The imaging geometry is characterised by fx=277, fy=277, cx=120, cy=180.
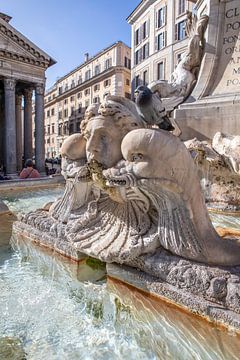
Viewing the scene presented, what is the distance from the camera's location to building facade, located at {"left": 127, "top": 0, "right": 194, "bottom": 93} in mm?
27578

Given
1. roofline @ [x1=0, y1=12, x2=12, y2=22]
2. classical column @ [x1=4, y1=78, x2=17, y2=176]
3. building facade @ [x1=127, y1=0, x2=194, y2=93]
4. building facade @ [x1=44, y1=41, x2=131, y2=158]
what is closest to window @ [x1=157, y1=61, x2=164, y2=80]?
building facade @ [x1=127, y1=0, x2=194, y2=93]

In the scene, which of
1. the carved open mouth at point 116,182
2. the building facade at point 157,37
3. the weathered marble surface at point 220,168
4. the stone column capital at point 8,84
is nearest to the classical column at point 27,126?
the stone column capital at point 8,84

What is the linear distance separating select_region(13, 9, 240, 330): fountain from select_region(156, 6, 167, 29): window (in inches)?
1265

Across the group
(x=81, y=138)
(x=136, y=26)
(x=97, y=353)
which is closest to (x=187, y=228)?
(x=97, y=353)

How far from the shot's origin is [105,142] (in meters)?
1.96

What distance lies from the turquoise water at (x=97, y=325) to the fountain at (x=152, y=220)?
0.33ft

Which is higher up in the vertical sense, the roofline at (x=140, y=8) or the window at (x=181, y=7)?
the roofline at (x=140, y=8)

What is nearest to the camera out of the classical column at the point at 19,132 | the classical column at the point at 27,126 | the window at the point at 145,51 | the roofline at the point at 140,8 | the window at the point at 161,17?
the classical column at the point at 27,126

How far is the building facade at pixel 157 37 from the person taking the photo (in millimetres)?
27578

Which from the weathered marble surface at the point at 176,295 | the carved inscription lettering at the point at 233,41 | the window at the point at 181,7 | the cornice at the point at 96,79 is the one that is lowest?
the weathered marble surface at the point at 176,295

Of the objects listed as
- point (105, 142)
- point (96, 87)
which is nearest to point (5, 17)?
point (96, 87)

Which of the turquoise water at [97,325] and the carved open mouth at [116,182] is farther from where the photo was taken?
the carved open mouth at [116,182]

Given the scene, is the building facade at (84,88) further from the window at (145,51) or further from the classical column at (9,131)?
the classical column at (9,131)

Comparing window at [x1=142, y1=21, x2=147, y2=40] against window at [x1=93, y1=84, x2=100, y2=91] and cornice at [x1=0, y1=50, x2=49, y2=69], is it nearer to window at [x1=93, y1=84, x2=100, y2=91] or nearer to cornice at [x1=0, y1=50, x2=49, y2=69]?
window at [x1=93, y1=84, x2=100, y2=91]
